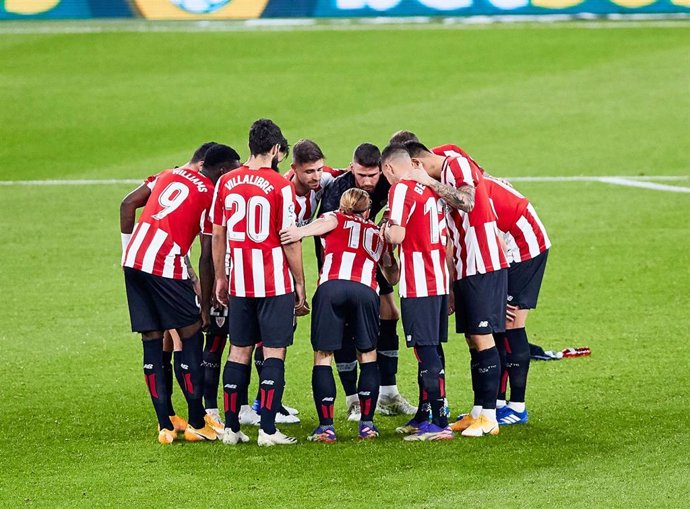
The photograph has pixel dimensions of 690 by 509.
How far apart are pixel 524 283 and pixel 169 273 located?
2.53 meters

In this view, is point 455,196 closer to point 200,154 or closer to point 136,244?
point 200,154

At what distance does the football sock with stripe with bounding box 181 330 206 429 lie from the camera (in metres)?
8.61

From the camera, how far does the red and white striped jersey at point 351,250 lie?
8.56 meters

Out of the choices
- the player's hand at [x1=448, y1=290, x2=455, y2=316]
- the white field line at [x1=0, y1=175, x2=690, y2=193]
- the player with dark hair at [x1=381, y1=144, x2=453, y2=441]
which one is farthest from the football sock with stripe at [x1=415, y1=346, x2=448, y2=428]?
the white field line at [x1=0, y1=175, x2=690, y2=193]

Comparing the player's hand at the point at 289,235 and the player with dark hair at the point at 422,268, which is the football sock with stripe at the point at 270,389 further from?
the player with dark hair at the point at 422,268

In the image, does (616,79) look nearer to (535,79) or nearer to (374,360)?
(535,79)

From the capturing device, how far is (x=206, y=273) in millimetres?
8633

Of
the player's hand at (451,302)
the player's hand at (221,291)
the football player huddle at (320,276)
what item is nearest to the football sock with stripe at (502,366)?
the football player huddle at (320,276)

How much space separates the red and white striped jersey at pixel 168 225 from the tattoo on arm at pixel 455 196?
1.51 meters

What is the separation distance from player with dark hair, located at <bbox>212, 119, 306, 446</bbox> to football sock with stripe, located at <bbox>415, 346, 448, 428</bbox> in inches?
35.3

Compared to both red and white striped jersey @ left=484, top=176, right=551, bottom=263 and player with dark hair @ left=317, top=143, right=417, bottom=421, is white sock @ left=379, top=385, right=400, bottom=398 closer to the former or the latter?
player with dark hair @ left=317, top=143, right=417, bottom=421

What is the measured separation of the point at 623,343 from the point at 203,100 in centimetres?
1506

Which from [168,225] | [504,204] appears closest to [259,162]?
[168,225]

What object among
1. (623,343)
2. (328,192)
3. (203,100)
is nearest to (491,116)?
(203,100)
